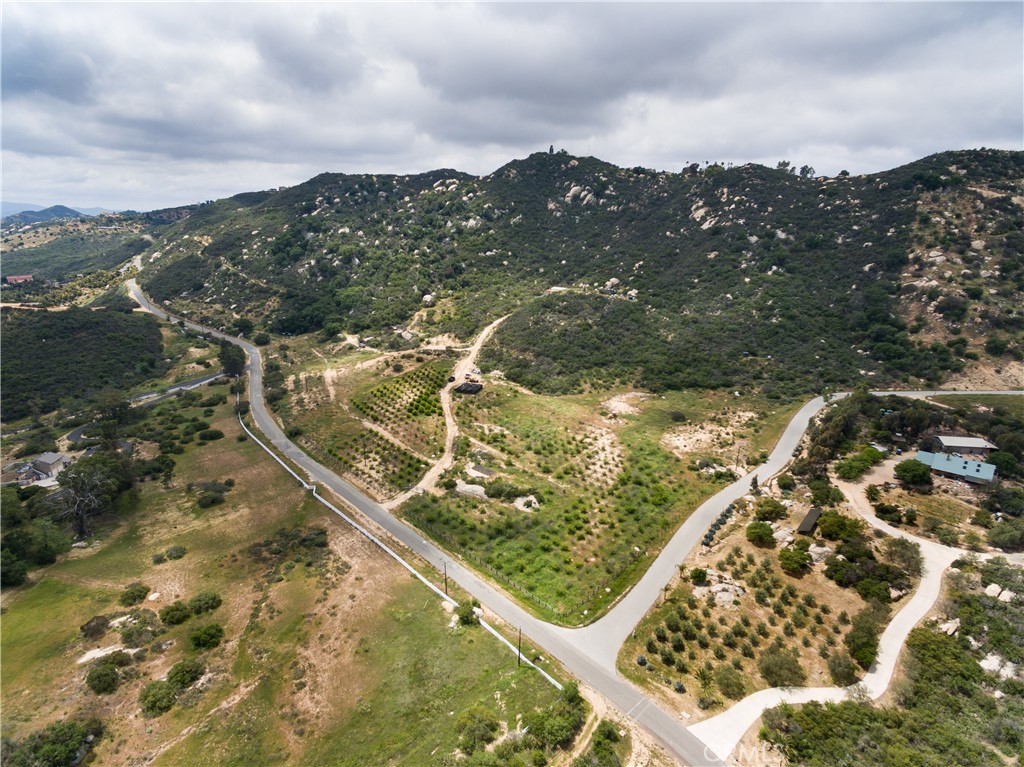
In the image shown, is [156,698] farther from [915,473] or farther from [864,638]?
[915,473]

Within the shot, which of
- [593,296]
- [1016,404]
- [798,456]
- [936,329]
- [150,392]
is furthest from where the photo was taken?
[593,296]

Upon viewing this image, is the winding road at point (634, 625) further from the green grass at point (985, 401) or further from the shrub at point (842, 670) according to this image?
the green grass at point (985, 401)

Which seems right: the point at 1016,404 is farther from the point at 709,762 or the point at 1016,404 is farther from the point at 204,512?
the point at 204,512

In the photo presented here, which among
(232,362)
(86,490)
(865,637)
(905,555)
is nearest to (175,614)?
(86,490)

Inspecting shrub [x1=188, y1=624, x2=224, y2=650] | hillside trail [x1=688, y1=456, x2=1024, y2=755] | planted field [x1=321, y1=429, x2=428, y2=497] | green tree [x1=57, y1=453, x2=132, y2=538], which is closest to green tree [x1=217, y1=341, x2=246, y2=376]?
green tree [x1=57, y1=453, x2=132, y2=538]

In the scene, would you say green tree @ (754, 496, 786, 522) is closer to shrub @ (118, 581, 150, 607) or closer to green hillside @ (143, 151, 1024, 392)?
green hillside @ (143, 151, 1024, 392)

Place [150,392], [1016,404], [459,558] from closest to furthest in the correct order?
[459,558]
[1016,404]
[150,392]

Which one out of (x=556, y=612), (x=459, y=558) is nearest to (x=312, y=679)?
(x=459, y=558)

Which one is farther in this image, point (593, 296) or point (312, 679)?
point (593, 296)
